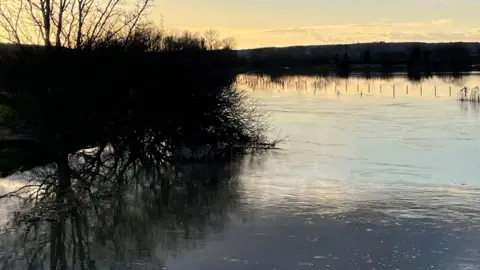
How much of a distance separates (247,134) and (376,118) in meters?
10.5

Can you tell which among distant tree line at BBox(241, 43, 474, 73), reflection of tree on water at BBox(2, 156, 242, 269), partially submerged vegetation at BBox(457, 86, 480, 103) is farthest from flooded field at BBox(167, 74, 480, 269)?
distant tree line at BBox(241, 43, 474, 73)

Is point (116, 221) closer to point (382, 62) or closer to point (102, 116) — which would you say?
point (102, 116)

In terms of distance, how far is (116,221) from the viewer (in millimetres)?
11039

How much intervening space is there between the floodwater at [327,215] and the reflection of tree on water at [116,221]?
5 centimetres

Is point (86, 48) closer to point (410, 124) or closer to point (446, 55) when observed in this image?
point (410, 124)

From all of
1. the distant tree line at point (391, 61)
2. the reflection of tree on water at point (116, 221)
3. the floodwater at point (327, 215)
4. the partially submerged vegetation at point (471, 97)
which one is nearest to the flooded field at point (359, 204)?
the floodwater at point (327, 215)

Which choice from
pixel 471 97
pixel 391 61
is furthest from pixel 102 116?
pixel 391 61

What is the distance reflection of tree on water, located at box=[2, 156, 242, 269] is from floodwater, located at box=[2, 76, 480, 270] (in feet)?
0.16

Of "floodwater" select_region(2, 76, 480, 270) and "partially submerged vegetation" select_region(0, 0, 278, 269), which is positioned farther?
"partially submerged vegetation" select_region(0, 0, 278, 269)

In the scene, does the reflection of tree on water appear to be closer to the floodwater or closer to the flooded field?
the floodwater

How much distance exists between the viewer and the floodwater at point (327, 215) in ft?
28.5

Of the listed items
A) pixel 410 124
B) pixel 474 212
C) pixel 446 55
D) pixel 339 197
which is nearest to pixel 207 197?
pixel 339 197

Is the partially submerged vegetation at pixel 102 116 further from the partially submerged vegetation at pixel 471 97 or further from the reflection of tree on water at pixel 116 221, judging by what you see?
the partially submerged vegetation at pixel 471 97

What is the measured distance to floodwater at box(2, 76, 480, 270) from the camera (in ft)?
Result: 28.5
